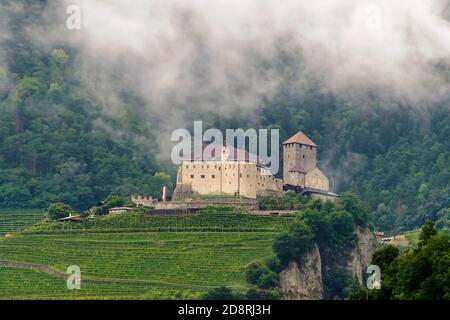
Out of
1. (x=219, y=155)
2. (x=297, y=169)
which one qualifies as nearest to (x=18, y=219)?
(x=219, y=155)

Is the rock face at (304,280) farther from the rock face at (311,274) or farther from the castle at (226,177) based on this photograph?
the castle at (226,177)

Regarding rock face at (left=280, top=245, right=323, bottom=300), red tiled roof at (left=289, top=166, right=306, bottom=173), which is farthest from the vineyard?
red tiled roof at (left=289, top=166, right=306, bottom=173)

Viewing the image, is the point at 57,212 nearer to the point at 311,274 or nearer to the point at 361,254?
the point at 311,274

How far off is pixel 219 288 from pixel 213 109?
40.2 meters

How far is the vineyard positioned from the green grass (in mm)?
5981

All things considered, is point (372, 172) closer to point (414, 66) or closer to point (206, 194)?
point (414, 66)

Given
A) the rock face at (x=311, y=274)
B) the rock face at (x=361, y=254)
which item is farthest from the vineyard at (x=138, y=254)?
the rock face at (x=361, y=254)

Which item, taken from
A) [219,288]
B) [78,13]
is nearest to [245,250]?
[219,288]

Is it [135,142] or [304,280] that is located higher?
[135,142]

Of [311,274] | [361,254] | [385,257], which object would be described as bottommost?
[385,257]

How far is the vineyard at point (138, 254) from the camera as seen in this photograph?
78.1m

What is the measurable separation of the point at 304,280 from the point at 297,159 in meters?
15.8

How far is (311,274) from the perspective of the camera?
8219cm

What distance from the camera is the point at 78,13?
122375 mm
